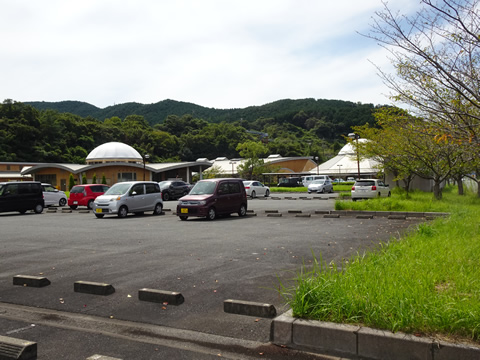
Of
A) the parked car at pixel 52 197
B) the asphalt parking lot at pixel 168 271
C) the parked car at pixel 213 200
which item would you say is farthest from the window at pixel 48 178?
the asphalt parking lot at pixel 168 271

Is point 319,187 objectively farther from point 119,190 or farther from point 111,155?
point 111,155

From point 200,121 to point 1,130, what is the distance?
54343 mm

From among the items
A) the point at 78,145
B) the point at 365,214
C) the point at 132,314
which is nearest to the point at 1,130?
the point at 78,145

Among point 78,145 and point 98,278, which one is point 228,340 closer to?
point 98,278

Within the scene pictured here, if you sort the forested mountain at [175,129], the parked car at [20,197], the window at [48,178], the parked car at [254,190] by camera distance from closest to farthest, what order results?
1. the parked car at [20,197]
2. the parked car at [254,190]
3. the window at [48,178]
4. the forested mountain at [175,129]

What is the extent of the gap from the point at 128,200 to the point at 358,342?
16.2 metres

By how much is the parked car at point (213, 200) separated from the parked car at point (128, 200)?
10.2 feet

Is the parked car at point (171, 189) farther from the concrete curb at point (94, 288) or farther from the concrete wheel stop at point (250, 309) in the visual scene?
the concrete wheel stop at point (250, 309)

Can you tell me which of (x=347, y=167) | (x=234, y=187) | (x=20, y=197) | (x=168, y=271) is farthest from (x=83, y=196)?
(x=347, y=167)

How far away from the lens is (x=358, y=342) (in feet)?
11.8

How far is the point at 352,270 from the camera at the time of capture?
5.09 meters

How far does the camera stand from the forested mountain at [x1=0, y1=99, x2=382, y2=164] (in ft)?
251

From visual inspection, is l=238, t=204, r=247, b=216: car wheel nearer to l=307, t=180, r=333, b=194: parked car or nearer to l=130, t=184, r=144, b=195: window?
l=130, t=184, r=144, b=195: window

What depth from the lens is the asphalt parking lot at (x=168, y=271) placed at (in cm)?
434
